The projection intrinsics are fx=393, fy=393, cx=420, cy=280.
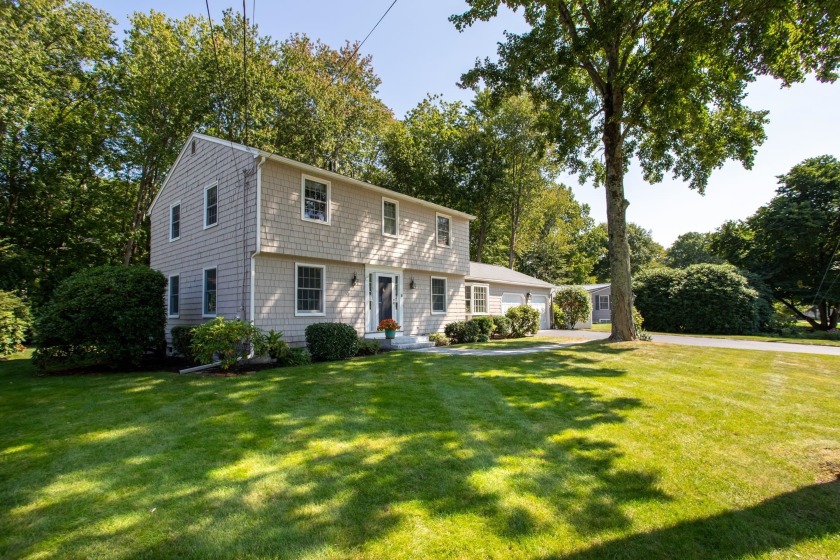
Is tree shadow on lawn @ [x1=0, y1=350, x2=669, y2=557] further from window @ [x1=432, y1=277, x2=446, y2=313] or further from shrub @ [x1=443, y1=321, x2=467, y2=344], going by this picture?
window @ [x1=432, y1=277, x2=446, y2=313]

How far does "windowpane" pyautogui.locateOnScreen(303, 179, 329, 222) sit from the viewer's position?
11491 millimetres

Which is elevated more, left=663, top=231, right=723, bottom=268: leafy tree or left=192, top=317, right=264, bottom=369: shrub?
left=663, top=231, right=723, bottom=268: leafy tree

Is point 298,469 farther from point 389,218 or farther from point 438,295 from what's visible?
point 438,295

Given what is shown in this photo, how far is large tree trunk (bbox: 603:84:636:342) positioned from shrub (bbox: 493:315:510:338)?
5739 mm

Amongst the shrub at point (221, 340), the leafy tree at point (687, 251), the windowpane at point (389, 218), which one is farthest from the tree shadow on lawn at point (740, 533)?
the leafy tree at point (687, 251)

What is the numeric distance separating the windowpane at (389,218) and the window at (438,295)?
3.15 metres

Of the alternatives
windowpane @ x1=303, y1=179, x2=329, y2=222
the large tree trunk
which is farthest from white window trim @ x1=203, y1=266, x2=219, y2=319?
the large tree trunk

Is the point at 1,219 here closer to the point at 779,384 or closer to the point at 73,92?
the point at 73,92

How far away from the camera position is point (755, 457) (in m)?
4.05

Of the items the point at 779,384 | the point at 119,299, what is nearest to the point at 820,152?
the point at 779,384

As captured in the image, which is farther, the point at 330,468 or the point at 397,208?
the point at 397,208

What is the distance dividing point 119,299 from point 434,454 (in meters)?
9.26

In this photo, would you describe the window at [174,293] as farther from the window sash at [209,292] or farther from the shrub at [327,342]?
the shrub at [327,342]

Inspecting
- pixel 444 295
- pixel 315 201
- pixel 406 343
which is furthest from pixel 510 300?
pixel 315 201
